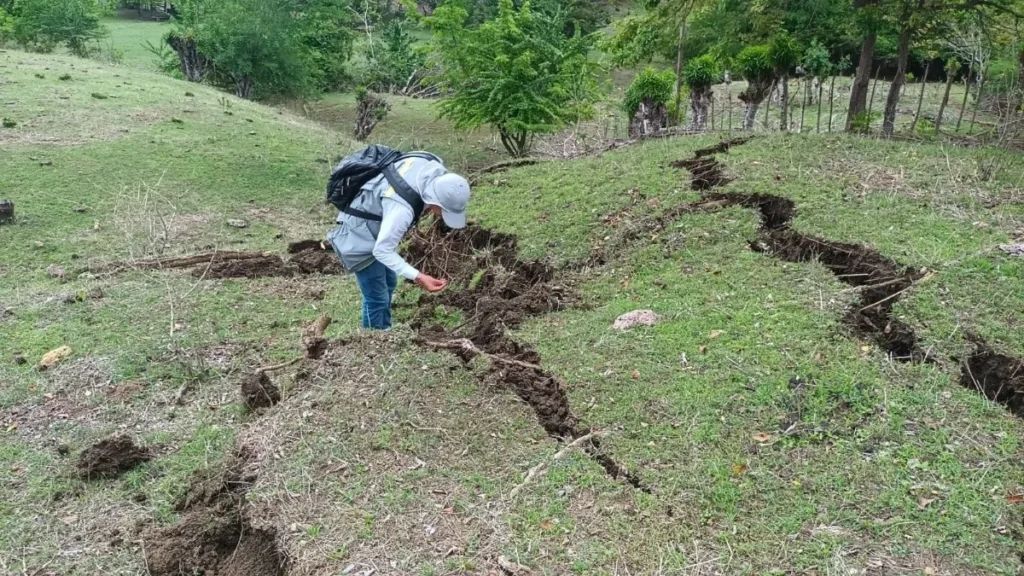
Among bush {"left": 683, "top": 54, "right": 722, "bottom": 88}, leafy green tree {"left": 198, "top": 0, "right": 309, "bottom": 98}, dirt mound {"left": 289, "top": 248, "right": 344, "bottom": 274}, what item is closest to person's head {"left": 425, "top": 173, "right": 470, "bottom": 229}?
dirt mound {"left": 289, "top": 248, "right": 344, "bottom": 274}

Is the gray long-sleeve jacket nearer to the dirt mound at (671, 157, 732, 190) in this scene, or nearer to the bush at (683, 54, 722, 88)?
the dirt mound at (671, 157, 732, 190)

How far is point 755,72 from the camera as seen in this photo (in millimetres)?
8688

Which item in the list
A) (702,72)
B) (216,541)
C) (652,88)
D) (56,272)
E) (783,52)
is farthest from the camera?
(652,88)

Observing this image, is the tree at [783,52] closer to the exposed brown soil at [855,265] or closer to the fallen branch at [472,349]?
the exposed brown soil at [855,265]

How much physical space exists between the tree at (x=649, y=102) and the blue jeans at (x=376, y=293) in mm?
5790

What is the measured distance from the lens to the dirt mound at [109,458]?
3418 millimetres

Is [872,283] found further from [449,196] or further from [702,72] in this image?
[702,72]

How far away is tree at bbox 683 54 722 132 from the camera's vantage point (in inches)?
354

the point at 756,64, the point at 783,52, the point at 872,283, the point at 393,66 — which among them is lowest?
the point at 872,283

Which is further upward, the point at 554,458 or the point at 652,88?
the point at 652,88

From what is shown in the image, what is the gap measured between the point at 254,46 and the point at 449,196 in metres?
A: 16.0

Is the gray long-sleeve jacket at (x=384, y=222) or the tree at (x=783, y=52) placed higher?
the tree at (x=783, y=52)

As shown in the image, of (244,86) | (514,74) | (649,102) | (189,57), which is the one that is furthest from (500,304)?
(189,57)

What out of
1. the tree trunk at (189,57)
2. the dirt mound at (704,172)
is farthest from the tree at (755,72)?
the tree trunk at (189,57)
